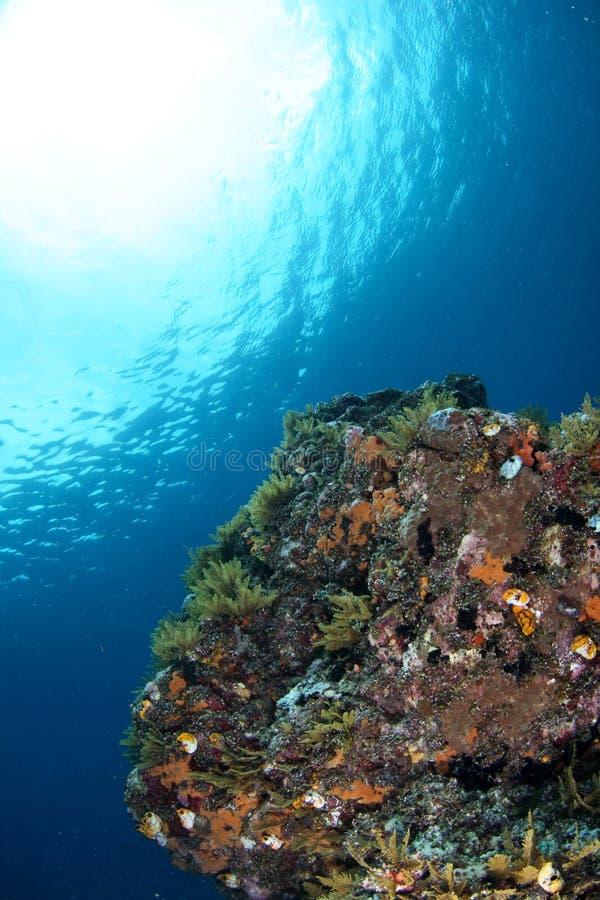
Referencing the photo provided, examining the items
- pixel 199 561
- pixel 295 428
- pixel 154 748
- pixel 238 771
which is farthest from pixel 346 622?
pixel 295 428

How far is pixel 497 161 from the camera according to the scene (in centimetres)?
3009

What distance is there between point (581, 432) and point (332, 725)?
12.7 ft

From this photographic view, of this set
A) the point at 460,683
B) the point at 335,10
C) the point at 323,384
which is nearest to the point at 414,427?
the point at 460,683

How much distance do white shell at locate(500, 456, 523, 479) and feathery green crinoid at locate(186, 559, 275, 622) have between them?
11.8 feet

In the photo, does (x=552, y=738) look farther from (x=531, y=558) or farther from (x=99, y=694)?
(x=99, y=694)

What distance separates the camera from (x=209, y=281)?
76.9ft

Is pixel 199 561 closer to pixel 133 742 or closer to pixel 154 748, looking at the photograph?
pixel 133 742

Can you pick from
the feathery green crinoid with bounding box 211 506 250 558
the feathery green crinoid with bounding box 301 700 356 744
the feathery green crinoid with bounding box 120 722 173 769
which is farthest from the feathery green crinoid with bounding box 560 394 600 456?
the feathery green crinoid with bounding box 120 722 173 769

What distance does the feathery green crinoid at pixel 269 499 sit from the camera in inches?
302

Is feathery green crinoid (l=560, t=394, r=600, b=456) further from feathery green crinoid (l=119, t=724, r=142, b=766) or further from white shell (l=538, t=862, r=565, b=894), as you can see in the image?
feathery green crinoid (l=119, t=724, r=142, b=766)

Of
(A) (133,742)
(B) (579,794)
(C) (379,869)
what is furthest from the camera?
(A) (133,742)

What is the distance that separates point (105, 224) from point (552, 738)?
21.2 meters

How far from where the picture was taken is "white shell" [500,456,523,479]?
470 cm

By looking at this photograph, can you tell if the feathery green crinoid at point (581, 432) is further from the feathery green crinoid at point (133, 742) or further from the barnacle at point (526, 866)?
the feathery green crinoid at point (133, 742)
